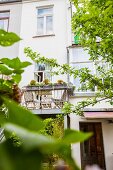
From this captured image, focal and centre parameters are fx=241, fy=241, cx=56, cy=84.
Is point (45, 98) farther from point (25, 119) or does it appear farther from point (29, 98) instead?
point (25, 119)

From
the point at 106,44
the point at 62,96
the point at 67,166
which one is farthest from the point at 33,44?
the point at 67,166

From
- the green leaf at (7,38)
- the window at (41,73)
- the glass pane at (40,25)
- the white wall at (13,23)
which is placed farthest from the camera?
the glass pane at (40,25)

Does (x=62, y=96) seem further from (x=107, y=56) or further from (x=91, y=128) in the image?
(x=107, y=56)

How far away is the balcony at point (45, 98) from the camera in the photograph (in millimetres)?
9164

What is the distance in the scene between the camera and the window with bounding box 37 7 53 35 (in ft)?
40.2

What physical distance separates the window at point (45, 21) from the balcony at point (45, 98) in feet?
12.5

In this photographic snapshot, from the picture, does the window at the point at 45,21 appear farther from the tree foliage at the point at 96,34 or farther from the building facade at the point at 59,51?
the tree foliage at the point at 96,34

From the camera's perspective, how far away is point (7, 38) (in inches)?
20.2

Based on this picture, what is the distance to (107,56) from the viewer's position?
5203 millimetres

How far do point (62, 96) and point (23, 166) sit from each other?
30.8 feet

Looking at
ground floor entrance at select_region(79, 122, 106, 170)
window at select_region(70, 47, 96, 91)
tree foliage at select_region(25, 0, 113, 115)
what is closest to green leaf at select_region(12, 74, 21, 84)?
tree foliage at select_region(25, 0, 113, 115)

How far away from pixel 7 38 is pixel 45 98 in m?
9.07

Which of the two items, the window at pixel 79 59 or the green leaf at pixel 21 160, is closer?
the green leaf at pixel 21 160

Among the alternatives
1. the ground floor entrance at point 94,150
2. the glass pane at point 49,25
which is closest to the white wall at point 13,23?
the glass pane at point 49,25
